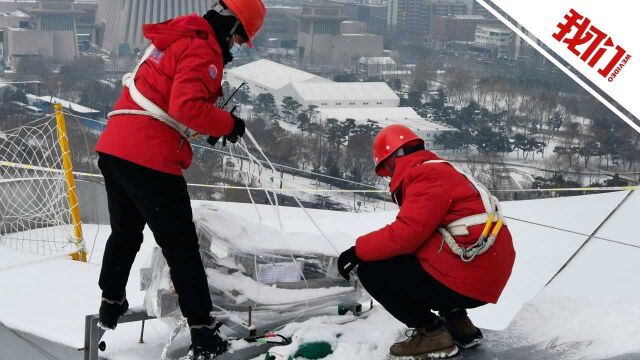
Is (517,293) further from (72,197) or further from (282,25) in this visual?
(282,25)

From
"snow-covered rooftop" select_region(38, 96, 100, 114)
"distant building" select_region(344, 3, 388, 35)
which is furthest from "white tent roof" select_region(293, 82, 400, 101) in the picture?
"distant building" select_region(344, 3, 388, 35)

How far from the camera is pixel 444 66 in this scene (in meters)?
28.8

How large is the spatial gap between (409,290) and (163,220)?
0.61m

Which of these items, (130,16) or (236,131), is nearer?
(236,131)

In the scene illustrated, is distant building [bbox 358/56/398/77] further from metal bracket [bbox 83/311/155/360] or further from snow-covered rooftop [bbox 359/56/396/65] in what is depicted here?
metal bracket [bbox 83/311/155/360]

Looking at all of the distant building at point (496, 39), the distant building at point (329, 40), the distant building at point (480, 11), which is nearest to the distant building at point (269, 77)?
the distant building at point (329, 40)

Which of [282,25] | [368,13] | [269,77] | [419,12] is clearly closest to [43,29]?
[282,25]

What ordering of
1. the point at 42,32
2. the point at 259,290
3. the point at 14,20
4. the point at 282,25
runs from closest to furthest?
the point at 259,290
the point at 282,25
the point at 42,32
the point at 14,20

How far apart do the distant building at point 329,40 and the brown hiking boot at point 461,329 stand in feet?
94.3

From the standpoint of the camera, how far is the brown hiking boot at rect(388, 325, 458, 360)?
2035 millimetres

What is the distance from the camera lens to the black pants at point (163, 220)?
199 cm

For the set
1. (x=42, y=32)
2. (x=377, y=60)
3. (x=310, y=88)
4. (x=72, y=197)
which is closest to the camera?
(x=72, y=197)

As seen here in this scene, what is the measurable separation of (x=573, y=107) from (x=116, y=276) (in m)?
22.8

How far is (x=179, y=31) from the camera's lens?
6.50 feet
